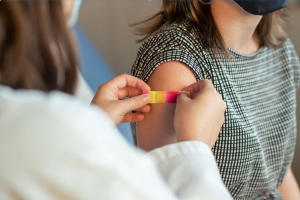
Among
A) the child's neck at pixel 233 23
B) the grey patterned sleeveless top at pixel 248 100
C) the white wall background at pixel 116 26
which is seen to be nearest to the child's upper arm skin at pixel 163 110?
the grey patterned sleeveless top at pixel 248 100

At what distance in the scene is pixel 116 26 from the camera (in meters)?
1.40

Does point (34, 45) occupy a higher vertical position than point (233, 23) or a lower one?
higher

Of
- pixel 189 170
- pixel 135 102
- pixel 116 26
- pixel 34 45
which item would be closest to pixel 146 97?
pixel 135 102

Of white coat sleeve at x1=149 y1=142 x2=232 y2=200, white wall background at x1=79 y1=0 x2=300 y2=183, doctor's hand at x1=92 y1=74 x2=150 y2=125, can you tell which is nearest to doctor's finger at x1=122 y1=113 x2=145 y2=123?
doctor's hand at x1=92 y1=74 x2=150 y2=125

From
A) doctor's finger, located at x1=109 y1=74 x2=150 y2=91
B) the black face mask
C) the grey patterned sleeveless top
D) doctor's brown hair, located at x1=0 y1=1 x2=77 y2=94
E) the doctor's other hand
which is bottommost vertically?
the grey patterned sleeveless top

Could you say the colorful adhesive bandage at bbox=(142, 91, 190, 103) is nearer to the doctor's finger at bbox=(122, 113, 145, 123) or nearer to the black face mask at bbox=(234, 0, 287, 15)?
the doctor's finger at bbox=(122, 113, 145, 123)

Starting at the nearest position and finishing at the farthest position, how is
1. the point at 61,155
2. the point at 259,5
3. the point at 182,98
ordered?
the point at 61,155 → the point at 182,98 → the point at 259,5

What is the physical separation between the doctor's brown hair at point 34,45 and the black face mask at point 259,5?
469mm

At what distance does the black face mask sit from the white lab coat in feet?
1.63

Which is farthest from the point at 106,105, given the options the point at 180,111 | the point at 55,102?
the point at 55,102

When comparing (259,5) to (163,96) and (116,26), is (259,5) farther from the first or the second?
(116,26)

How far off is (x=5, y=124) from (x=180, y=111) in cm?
28

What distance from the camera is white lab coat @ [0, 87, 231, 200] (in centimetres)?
39

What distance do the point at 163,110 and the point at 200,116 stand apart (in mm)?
144
